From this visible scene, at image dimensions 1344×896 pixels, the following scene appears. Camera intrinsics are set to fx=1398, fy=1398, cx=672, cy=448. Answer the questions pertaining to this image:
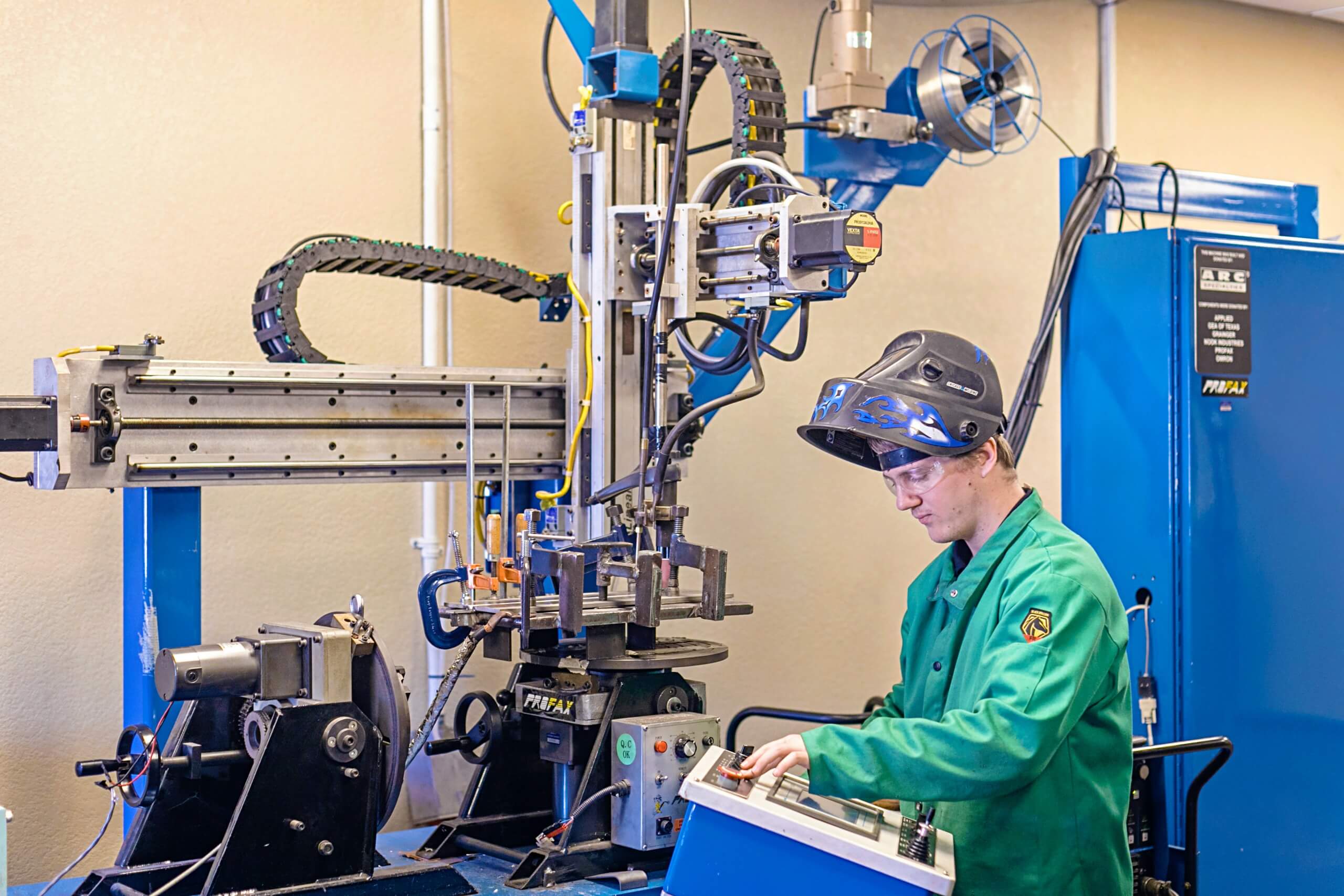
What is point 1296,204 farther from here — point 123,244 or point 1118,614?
point 123,244

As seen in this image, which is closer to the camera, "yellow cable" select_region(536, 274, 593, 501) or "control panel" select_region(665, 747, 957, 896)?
"control panel" select_region(665, 747, 957, 896)

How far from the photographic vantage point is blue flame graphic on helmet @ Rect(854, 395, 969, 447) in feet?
6.33

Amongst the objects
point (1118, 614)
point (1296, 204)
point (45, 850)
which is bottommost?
point (45, 850)

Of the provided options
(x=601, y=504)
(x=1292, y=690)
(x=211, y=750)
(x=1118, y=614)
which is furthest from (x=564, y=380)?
(x=1292, y=690)

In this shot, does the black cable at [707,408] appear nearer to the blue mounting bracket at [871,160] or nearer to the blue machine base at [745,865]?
the blue machine base at [745,865]

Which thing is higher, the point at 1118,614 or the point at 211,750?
the point at 1118,614

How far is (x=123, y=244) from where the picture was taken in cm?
316

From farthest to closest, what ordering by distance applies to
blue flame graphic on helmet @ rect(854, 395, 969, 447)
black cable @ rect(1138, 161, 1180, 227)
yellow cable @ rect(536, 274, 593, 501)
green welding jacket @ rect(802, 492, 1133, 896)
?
black cable @ rect(1138, 161, 1180, 227) → yellow cable @ rect(536, 274, 593, 501) → blue flame graphic on helmet @ rect(854, 395, 969, 447) → green welding jacket @ rect(802, 492, 1133, 896)

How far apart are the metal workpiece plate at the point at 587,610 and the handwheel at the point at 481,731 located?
0.18 m

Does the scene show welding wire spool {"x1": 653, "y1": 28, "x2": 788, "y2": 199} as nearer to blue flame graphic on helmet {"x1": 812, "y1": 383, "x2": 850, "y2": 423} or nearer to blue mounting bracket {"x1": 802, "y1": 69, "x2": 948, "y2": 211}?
blue mounting bracket {"x1": 802, "y1": 69, "x2": 948, "y2": 211}

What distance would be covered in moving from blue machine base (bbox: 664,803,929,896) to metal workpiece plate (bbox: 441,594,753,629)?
499 millimetres

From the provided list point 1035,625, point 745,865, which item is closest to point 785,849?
point 745,865

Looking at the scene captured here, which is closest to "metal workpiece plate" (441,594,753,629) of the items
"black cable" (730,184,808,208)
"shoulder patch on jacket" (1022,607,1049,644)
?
"shoulder patch on jacket" (1022,607,1049,644)

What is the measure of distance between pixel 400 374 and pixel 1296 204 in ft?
8.57
